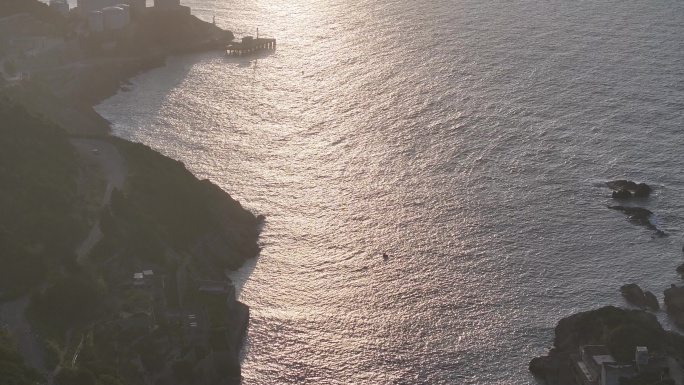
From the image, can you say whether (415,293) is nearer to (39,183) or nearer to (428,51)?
(39,183)

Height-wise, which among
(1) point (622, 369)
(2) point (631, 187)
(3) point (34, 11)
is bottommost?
(1) point (622, 369)

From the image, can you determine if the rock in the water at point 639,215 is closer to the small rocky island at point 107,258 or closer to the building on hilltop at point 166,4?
the small rocky island at point 107,258

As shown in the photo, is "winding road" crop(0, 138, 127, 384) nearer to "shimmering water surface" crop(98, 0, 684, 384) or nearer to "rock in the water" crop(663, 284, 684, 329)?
"shimmering water surface" crop(98, 0, 684, 384)

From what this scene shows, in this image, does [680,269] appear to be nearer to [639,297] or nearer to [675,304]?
[675,304]

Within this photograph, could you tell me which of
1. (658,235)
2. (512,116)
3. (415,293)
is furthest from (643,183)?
(415,293)

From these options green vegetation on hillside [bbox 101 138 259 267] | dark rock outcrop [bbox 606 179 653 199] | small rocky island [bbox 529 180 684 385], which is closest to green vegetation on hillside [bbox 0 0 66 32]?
green vegetation on hillside [bbox 101 138 259 267]

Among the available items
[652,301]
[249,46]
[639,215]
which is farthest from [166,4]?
[652,301]
